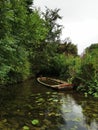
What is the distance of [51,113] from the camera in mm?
9734

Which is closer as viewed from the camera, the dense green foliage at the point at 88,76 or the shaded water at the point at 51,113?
the shaded water at the point at 51,113

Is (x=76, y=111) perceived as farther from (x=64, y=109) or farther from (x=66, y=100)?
(x=66, y=100)

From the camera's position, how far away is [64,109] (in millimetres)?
10625

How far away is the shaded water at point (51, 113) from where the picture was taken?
8.00 meters

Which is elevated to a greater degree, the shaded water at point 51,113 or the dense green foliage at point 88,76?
the dense green foliage at point 88,76

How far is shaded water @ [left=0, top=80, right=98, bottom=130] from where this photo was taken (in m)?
8.00

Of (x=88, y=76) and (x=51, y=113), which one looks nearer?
(x=51, y=113)

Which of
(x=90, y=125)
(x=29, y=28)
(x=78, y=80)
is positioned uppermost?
(x=29, y=28)

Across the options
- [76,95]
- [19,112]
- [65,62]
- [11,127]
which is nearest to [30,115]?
[19,112]

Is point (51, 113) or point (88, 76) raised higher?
point (88, 76)

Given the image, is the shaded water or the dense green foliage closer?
the shaded water

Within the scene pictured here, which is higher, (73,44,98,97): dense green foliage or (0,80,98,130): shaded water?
(73,44,98,97): dense green foliage

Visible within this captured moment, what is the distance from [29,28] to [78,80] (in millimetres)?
7115

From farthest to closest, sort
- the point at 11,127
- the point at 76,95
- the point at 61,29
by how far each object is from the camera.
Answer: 1. the point at 61,29
2. the point at 76,95
3. the point at 11,127
